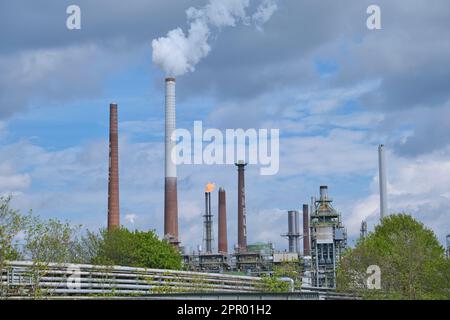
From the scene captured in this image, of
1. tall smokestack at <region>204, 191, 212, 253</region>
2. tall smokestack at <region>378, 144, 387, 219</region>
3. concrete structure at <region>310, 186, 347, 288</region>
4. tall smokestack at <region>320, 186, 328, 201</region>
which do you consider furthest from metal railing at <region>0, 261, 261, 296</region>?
tall smokestack at <region>204, 191, 212, 253</region>

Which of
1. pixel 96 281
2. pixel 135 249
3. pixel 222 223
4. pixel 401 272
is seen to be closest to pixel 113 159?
pixel 135 249

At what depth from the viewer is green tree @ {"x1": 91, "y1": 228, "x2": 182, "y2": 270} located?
62438 millimetres

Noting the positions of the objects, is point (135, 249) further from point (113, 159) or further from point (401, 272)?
point (401, 272)

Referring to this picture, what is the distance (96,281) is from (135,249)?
27935mm

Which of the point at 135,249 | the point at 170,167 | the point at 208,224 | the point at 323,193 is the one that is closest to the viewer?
the point at 170,167

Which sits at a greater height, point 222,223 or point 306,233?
point 222,223

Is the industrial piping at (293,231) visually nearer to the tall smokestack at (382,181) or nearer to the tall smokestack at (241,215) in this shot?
the tall smokestack at (241,215)

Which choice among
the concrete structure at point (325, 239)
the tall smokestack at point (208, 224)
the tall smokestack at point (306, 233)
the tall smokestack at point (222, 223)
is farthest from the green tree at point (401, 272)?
the tall smokestack at point (306, 233)

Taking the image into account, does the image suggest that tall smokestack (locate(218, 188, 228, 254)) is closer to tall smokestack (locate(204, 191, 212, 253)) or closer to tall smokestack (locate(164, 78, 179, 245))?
tall smokestack (locate(204, 191, 212, 253))

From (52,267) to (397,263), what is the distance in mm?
19957

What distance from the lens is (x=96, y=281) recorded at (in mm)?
36344
